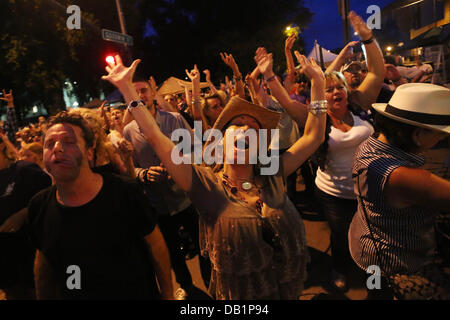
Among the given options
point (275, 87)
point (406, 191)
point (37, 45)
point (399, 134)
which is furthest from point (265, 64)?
point (37, 45)

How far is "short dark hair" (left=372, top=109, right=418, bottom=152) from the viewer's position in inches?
66.7

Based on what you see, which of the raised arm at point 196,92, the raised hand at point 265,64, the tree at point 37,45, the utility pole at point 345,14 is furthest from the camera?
the tree at point 37,45

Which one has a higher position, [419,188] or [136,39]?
[136,39]

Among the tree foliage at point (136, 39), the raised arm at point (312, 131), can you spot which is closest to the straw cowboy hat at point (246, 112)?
the raised arm at point (312, 131)

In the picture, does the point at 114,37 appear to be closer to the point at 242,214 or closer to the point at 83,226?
the point at 83,226

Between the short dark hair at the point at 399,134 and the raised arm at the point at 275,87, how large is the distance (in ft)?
3.24

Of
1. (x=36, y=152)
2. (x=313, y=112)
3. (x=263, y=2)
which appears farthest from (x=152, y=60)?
(x=313, y=112)

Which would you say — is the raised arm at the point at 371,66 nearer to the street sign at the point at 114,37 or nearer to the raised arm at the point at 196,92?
the raised arm at the point at 196,92

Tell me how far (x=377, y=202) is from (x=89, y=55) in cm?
2490

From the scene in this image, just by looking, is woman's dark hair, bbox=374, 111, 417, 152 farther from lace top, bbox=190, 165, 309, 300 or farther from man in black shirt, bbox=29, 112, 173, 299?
man in black shirt, bbox=29, 112, 173, 299

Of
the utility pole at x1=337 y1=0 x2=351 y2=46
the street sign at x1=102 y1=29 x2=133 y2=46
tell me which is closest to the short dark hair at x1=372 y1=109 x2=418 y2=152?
the street sign at x1=102 y1=29 x2=133 y2=46

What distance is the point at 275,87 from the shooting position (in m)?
2.59

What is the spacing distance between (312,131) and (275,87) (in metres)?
0.66

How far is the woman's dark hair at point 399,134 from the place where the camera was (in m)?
1.69
